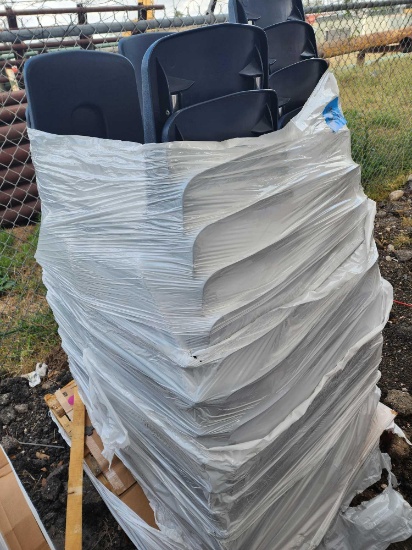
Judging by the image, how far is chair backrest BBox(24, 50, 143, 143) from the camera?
106cm

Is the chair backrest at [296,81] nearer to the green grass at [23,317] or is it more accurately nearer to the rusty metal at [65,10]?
the green grass at [23,317]

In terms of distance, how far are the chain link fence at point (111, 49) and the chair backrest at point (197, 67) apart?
57.9 inches

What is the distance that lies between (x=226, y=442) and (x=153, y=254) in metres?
0.44

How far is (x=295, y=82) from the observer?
123cm

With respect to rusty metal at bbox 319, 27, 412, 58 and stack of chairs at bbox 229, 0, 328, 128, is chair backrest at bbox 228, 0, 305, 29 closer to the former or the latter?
stack of chairs at bbox 229, 0, 328, 128

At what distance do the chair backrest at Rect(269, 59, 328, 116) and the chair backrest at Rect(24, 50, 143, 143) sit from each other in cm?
38

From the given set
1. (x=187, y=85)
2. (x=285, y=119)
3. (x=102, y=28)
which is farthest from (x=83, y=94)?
(x=102, y=28)

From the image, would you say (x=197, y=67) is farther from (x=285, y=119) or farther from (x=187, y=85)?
(x=285, y=119)

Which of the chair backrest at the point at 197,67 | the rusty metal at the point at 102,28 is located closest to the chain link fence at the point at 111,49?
the rusty metal at the point at 102,28

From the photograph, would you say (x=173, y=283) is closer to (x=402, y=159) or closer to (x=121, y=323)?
(x=121, y=323)

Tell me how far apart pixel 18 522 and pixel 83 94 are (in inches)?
48.0

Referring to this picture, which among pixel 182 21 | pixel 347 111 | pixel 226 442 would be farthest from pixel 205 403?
pixel 347 111

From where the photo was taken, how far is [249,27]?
97cm

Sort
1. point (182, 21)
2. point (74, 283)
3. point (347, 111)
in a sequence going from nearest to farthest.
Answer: point (74, 283)
point (182, 21)
point (347, 111)
